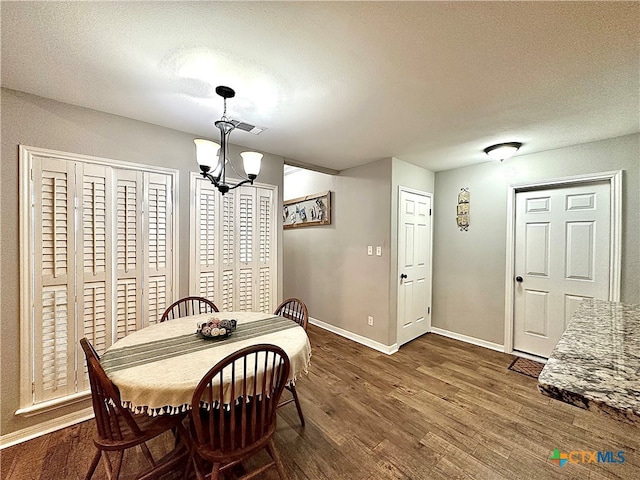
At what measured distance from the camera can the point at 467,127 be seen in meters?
2.27

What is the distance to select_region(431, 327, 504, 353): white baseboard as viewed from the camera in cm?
320

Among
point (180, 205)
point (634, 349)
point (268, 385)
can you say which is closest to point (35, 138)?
point (180, 205)

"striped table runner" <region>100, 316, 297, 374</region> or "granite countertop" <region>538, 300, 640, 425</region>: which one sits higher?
"granite countertop" <region>538, 300, 640, 425</region>

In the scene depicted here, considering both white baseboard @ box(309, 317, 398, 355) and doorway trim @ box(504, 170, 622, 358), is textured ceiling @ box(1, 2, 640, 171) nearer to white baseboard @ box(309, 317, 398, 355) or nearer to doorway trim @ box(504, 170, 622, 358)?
doorway trim @ box(504, 170, 622, 358)

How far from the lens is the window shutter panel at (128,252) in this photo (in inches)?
83.3

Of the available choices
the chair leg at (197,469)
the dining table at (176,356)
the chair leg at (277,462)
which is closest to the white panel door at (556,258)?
the dining table at (176,356)

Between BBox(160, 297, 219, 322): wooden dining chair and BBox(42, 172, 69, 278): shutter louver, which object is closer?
BBox(42, 172, 69, 278): shutter louver

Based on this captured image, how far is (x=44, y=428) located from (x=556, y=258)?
4.78 metres

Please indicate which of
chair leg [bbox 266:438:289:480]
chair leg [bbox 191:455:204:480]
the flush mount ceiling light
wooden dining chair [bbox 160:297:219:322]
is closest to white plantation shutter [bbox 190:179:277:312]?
wooden dining chair [bbox 160:297:219:322]

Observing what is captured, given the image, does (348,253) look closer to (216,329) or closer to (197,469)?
(216,329)

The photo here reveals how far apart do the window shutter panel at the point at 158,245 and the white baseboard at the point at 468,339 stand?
3531 mm

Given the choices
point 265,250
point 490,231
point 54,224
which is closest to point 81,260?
point 54,224

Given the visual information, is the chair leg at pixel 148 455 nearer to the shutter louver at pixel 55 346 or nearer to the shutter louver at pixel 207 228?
the shutter louver at pixel 55 346

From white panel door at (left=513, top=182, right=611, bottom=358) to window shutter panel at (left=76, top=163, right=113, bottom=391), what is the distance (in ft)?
13.6
